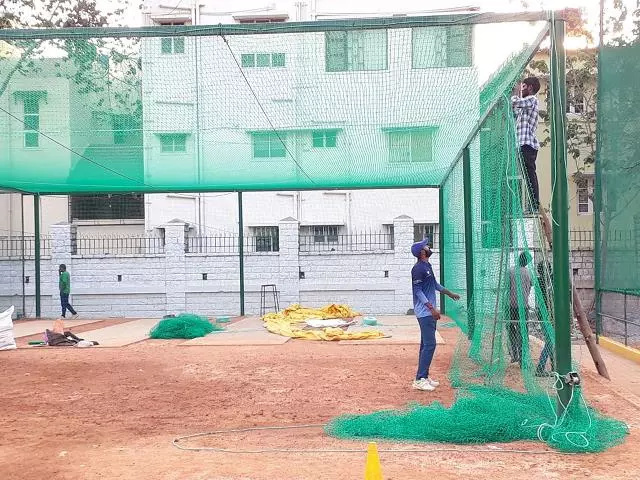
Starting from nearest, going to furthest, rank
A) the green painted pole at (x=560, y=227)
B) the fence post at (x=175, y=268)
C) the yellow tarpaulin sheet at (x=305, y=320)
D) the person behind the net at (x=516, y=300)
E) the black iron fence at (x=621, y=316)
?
the green painted pole at (x=560, y=227) → the person behind the net at (x=516, y=300) → the black iron fence at (x=621, y=316) → the yellow tarpaulin sheet at (x=305, y=320) → the fence post at (x=175, y=268)

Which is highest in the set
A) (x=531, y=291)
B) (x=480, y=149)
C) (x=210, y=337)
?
(x=480, y=149)

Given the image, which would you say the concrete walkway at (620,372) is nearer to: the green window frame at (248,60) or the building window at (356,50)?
the building window at (356,50)

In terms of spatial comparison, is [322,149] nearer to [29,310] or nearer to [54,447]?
[54,447]

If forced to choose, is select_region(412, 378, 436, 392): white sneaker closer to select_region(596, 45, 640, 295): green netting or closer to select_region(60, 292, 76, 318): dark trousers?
select_region(596, 45, 640, 295): green netting

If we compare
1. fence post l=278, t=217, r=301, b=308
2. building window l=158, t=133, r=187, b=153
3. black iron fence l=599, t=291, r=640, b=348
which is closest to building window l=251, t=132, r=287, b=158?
building window l=158, t=133, r=187, b=153

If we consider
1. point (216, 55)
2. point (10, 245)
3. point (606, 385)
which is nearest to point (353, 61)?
point (216, 55)

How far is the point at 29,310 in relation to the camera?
17.6 metres

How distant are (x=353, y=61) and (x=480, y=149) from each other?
7.03ft

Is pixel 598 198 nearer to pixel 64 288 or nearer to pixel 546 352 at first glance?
pixel 546 352

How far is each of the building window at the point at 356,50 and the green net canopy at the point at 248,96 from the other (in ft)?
0.05

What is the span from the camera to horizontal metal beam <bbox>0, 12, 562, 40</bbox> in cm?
601

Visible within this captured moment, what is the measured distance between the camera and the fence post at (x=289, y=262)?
17281mm

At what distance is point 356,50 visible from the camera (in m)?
7.83

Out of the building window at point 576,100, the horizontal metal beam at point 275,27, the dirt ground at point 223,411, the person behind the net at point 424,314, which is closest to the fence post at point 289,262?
the dirt ground at point 223,411
